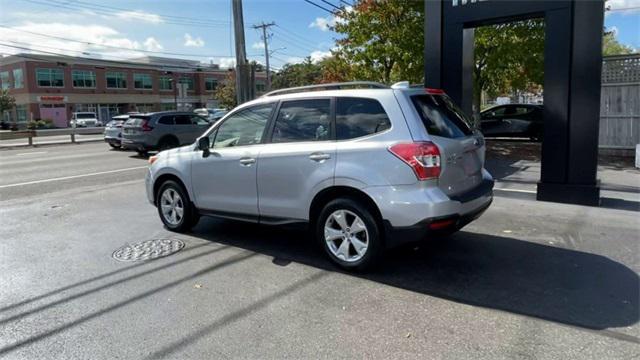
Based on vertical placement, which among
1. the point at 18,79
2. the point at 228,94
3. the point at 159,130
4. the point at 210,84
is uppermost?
the point at 210,84

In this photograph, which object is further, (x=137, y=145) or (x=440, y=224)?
(x=137, y=145)

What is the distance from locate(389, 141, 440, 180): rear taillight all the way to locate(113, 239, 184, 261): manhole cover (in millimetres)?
3037

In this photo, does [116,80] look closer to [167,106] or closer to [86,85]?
[86,85]

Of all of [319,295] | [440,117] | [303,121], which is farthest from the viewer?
[303,121]

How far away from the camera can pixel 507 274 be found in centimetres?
470

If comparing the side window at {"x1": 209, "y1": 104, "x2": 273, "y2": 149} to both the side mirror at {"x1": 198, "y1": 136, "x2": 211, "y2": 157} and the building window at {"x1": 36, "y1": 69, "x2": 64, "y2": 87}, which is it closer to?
the side mirror at {"x1": 198, "y1": 136, "x2": 211, "y2": 157}

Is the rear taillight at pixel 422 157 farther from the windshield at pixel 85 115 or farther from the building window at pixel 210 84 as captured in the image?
the building window at pixel 210 84

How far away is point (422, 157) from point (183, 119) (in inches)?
623

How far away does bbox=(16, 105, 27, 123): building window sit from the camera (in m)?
58.2

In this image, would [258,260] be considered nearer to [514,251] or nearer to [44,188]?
[514,251]

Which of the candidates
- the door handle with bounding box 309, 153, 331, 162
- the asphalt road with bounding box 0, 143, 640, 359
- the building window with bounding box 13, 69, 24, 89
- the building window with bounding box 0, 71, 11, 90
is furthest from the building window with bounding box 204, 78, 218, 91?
the door handle with bounding box 309, 153, 331, 162

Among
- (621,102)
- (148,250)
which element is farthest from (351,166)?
(621,102)

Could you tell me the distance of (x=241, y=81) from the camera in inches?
605

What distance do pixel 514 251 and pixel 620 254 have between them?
1.08 m
